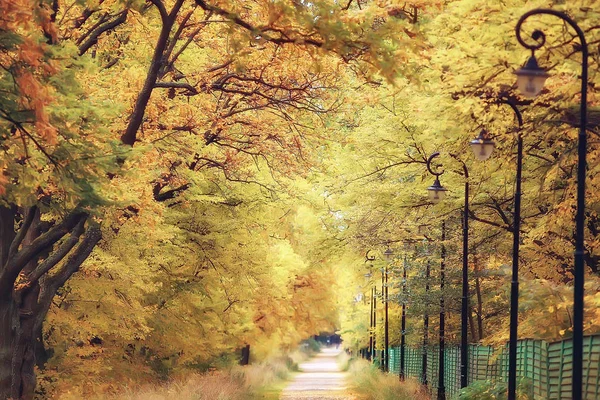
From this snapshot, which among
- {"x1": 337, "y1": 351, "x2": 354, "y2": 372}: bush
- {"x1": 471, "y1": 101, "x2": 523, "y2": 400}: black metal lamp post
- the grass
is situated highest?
{"x1": 471, "y1": 101, "x2": 523, "y2": 400}: black metal lamp post

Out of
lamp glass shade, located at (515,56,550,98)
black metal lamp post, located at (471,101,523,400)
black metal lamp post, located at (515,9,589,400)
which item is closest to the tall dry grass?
black metal lamp post, located at (471,101,523,400)

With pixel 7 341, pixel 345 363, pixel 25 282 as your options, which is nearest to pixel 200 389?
pixel 25 282

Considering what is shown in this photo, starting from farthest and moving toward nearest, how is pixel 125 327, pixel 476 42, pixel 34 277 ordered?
pixel 125 327 < pixel 34 277 < pixel 476 42

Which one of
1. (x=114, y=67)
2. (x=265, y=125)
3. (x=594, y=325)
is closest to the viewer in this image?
(x=594, y=325)

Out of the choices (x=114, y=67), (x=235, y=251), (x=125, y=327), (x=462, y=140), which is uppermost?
(x=114, y=67)

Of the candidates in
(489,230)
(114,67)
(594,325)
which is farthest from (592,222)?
(114,67)

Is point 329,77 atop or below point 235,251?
atop

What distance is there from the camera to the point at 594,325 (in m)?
17.8

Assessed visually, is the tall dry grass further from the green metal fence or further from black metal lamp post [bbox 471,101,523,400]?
black metal lamp post [bbox 471,101,523,400]

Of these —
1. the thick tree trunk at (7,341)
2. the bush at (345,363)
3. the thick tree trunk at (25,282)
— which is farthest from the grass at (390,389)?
the bush at (345,363)

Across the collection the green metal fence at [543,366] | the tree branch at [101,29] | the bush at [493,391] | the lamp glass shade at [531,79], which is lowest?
the bush at [493,391]

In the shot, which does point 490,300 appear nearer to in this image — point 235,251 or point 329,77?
point 235,251

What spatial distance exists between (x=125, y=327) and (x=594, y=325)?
14.9 metres

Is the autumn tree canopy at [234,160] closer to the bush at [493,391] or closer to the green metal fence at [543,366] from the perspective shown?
the green metal fence at [543,366]
